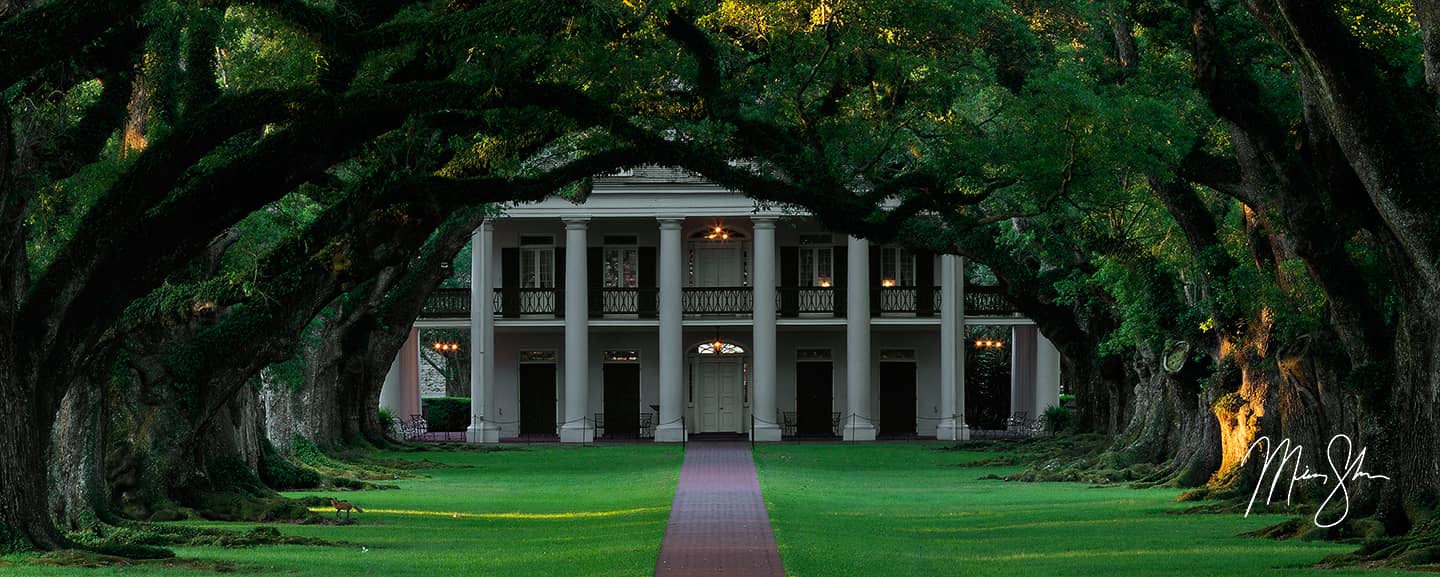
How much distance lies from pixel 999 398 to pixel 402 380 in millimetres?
17570

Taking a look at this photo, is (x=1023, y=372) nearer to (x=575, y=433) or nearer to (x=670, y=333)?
(x=670, y=333)

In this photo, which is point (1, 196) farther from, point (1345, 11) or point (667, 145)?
point (1345, 11)

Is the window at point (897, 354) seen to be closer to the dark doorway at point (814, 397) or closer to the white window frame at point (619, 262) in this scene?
the dark doorway at point (814, 397)

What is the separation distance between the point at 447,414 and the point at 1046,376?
60.3 ft

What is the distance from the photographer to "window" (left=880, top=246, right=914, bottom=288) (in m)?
50.3

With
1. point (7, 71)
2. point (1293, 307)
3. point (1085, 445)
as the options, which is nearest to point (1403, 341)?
point (1293, 307)

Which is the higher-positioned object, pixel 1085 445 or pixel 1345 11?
pixel 1345 11

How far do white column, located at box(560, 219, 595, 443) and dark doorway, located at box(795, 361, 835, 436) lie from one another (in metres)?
6.36

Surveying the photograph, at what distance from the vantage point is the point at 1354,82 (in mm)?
13750

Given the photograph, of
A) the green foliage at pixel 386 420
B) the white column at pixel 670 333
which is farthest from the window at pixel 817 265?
the green foliage at pixel 386 420

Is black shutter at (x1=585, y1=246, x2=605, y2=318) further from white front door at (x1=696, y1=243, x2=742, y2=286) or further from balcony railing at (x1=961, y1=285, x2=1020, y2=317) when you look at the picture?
Result: balcony railing at (x1=961, y1=285, x2=1020, y2=317)

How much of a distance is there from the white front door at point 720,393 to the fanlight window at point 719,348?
0.83 feet

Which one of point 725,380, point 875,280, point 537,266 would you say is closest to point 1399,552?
point 875,280

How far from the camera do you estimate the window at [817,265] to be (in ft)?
166
